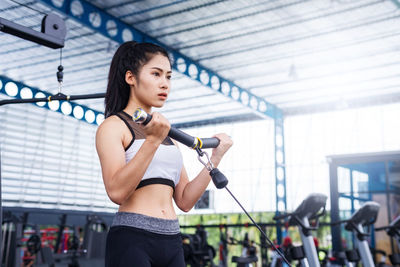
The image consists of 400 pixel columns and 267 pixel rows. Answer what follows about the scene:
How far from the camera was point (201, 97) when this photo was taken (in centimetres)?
1458

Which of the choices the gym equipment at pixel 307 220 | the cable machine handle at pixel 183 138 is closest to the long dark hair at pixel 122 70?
the cable machine handle at pixel 183 138

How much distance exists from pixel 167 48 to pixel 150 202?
9.64 m

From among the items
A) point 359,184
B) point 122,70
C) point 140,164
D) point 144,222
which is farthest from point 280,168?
point 140,164

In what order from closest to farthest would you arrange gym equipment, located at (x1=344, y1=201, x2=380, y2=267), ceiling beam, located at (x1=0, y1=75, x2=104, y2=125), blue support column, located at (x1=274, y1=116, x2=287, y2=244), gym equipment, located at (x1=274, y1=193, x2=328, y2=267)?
1. gym equipment, located at (x1=274, y1=193, x2=328, y2=267)
2. gym equipment, located at (x1=344, y1=201, x2=380, y2=267)
3. ceiling beam, located at (x1=0, y1=75, x2=104, y2=125)
4. blue support column, located at (x1=274, y1=116, x2=287, y2=244)

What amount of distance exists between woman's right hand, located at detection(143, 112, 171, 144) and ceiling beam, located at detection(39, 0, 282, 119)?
7007 millimetres

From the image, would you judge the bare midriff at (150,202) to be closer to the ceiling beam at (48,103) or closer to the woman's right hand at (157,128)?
the woman's right hand at (157,128)

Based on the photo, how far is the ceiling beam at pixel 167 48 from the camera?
27.2ft

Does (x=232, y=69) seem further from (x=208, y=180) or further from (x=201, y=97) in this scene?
(x=208, y=180)

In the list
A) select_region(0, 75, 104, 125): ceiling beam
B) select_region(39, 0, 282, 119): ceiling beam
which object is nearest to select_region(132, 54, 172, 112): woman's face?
select_region(39, 0, 282, 119): ceiling beam

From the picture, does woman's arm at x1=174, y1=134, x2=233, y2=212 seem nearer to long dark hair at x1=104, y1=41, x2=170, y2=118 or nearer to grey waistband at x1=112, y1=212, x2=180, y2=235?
grey waistband at x1=112, y1=212, x2=180, y2=235

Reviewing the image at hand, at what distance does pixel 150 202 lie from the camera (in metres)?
1.27

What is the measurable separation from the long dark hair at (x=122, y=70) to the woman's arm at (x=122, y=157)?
0.52ft

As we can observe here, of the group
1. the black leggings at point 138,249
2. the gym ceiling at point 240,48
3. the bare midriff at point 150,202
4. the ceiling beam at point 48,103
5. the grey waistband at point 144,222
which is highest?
the gym ceiling at point 240,48

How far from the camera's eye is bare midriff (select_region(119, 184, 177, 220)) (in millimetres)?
1253
